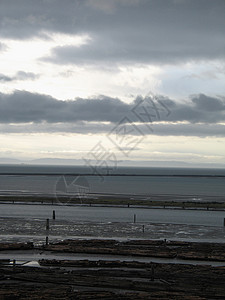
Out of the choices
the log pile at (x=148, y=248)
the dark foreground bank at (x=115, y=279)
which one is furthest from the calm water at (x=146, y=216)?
the dark foreground bank at (x=115, y=279)

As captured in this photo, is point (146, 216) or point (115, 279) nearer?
point (115, 279)

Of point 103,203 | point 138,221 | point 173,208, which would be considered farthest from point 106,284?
point 103,203

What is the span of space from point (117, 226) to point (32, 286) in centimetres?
2685

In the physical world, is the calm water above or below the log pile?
above

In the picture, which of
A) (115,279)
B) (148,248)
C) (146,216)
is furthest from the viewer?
(146,216)

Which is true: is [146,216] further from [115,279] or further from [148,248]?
[115,279]

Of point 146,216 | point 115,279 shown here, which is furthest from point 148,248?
point 146,216

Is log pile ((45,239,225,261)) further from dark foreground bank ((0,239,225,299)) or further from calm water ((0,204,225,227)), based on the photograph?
calm water ((0,204,225,227))

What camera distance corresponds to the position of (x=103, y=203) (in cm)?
8094

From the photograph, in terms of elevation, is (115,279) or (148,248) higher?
(148,248)

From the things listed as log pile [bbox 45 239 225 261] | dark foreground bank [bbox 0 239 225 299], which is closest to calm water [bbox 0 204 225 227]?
log pile [bbox 45 239 225 261]

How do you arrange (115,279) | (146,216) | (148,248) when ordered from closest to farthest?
1. (115,279)
2. (148,248)
3. (146,216)

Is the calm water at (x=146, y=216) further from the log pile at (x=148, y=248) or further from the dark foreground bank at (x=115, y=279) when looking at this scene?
the dark foreground bank at (x=115, y=279)

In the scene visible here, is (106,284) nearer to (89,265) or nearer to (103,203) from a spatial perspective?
(89,265)
